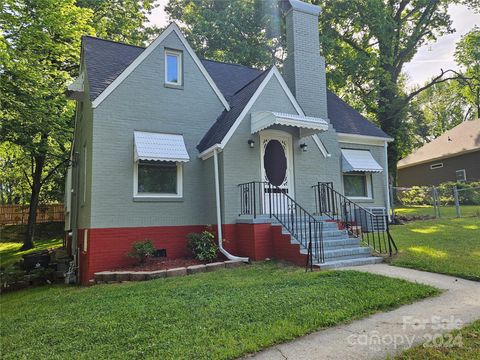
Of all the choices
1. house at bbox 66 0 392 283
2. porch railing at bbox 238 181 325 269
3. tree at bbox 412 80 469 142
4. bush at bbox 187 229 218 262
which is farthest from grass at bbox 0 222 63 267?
tree at bbox 412 80 469 142

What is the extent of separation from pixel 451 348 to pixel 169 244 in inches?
286

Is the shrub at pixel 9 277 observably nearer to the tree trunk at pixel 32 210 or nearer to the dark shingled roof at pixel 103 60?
the dark shingled roof at pixel 103 60

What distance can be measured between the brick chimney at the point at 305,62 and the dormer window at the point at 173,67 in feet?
13.5

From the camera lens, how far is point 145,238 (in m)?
9.01

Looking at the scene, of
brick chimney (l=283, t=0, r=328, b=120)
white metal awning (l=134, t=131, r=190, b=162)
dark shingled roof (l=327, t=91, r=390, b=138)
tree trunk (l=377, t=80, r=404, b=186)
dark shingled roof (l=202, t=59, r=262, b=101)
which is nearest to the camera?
white metal awning (l=134, t=131, r=190, b=162)

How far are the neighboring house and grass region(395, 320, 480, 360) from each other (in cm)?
2636

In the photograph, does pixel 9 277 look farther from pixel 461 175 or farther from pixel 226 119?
pixel 461 175

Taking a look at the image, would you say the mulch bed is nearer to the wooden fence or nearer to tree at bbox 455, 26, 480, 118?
the wooden fence

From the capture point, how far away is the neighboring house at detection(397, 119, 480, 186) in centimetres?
2572

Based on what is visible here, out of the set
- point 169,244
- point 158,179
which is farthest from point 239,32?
point 169,244

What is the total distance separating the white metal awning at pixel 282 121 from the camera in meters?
9.01

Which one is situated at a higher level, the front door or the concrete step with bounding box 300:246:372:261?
the front door

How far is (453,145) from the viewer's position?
27.6 meters

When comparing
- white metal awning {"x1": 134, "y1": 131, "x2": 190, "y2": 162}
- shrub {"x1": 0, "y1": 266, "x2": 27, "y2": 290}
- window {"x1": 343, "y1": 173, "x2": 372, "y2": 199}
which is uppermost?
white metal awning {"x1": 134, "y1": 131, "x2": 190, "y2": 162}
